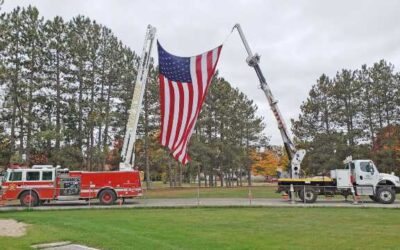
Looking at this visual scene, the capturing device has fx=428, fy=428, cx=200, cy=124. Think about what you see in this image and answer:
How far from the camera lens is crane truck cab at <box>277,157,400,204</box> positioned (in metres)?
26.3

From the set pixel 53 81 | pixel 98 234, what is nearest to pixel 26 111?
pixel 53 81

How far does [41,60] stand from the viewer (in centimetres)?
4222

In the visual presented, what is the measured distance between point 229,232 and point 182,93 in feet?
30.1

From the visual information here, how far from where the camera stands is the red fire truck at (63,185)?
2591 cm

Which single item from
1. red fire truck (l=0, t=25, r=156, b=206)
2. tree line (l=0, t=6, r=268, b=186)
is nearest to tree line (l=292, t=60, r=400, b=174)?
tree line (l=0, t=6, r=268, b=186)

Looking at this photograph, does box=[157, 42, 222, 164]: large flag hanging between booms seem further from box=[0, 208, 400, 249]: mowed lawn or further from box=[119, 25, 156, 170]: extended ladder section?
box=[119, 25, 156, 170]: extended ladder section

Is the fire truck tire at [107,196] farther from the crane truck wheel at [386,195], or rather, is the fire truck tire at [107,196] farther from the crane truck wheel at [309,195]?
the crane truck wheel at [386,195]

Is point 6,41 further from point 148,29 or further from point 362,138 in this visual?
point 362,138

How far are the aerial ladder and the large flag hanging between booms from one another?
22.9 feet

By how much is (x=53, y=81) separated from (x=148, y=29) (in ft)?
63.7

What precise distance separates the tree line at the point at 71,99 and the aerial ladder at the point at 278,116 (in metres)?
19.8

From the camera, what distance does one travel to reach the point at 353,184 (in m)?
26.6

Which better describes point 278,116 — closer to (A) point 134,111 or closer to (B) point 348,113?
(A) point 134,111

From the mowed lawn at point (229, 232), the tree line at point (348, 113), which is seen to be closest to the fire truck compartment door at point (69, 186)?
the mowed lawn at point (229, 232)
